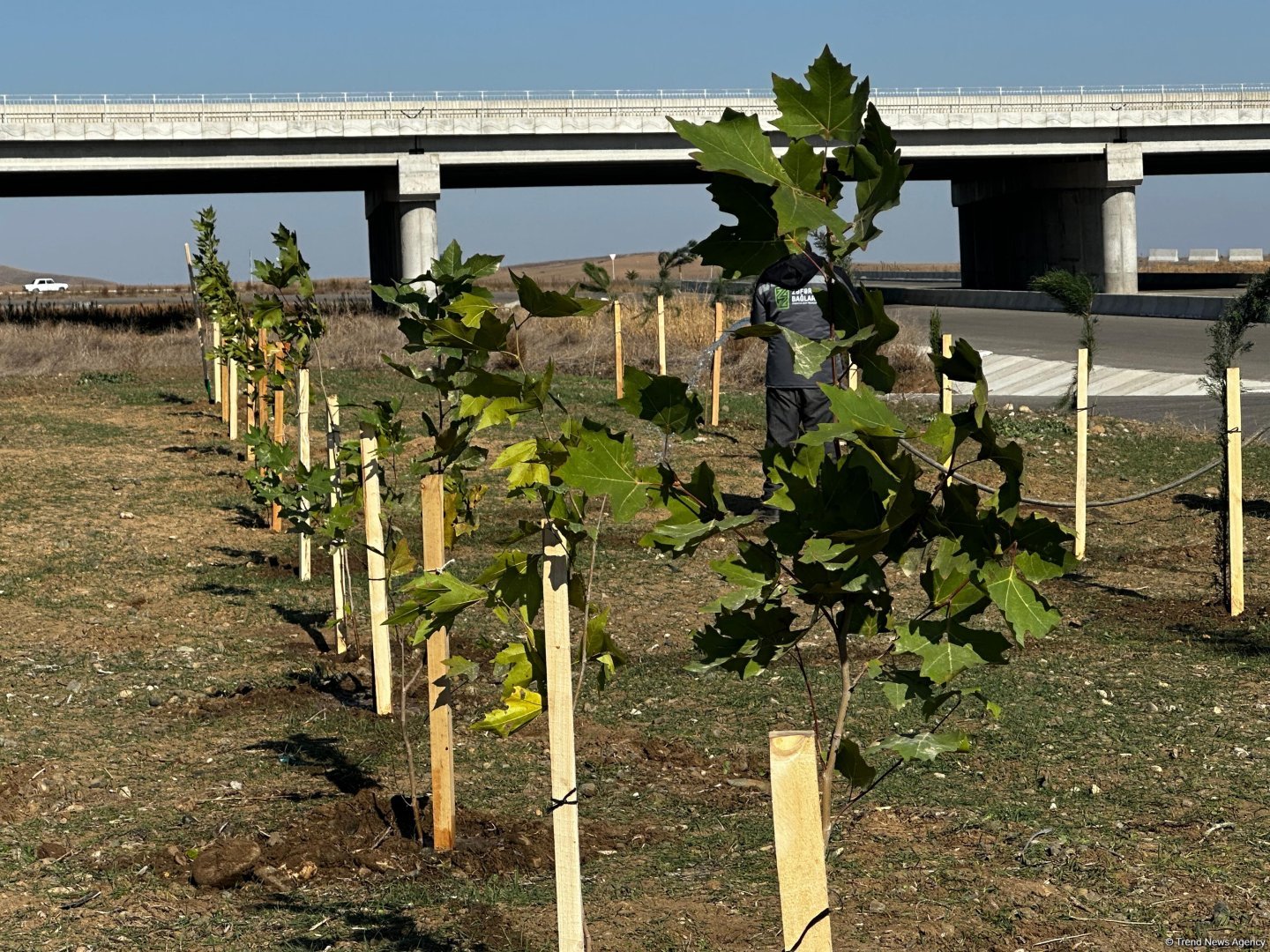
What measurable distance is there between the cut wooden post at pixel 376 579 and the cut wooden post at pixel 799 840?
4256 mm

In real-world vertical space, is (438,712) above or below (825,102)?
below

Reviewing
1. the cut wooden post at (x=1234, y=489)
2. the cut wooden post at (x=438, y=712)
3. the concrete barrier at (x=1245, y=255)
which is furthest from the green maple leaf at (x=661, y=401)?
the concrete barrier at (x=1245, y=255)

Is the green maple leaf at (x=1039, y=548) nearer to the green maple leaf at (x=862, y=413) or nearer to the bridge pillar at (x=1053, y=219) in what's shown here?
the green maple leaf at (x=862, y=413)

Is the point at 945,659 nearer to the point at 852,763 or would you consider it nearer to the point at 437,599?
the point at 852,763

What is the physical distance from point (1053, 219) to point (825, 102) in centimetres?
4757

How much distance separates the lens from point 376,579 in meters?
6.64

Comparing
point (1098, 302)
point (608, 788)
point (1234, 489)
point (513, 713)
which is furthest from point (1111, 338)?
point (513, 713)

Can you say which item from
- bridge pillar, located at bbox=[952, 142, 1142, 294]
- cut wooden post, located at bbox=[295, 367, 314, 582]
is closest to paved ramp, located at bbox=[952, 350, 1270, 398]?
cut wooden post, located at bbox=[295, 367, 314, 582]

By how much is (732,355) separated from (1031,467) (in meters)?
9.34

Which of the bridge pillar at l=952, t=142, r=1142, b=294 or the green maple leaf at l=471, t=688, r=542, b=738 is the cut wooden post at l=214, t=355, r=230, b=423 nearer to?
the green maple leaf at l=471, t=688, r=542, b=738

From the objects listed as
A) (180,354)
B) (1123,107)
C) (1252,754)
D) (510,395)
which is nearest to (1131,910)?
(1252,754)

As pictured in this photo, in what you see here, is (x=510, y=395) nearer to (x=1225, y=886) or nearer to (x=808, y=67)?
(x=808, y=67)

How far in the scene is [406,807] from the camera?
5.52 meters

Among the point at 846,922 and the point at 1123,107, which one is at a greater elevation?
the point at 1123,107
